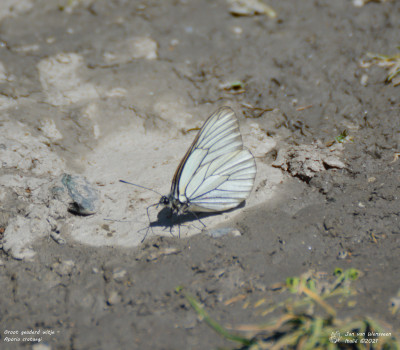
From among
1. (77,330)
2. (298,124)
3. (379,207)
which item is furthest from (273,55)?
(77,330)

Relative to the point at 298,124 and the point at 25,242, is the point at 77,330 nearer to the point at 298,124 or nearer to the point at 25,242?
the point at 25,242

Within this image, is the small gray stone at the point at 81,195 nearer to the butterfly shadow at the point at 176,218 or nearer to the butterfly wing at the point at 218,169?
the butterfly shadow at the point at 176,218

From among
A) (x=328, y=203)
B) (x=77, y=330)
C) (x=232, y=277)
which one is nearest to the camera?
(x=77, y=330)

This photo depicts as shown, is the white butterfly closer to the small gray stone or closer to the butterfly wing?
the butterfly wing

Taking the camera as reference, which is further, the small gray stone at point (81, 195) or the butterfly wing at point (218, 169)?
the small gray stone at point (81, 195)

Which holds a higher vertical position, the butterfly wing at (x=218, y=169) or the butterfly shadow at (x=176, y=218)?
the butterfly wing at (x=218, y=169)

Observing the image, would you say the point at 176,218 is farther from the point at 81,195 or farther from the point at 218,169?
the point at 81,195

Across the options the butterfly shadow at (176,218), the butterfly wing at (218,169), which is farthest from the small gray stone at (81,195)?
the butterfly wing at (218,169)
